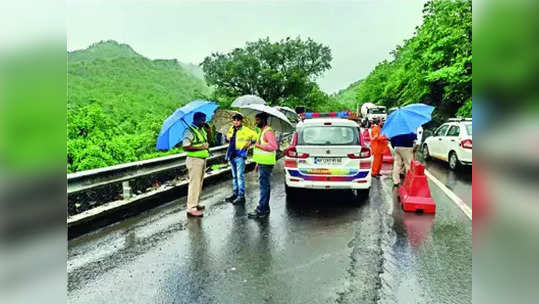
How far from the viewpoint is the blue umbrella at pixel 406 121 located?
9.20 metres

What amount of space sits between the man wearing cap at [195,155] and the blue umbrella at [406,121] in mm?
4433

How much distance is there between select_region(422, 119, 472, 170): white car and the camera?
12289 millimetres

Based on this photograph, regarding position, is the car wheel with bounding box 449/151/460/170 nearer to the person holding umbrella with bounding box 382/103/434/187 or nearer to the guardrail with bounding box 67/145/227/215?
the person holding umbrella with bounding box 382/103/434/187

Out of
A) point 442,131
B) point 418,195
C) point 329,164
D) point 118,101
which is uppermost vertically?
point 118,101

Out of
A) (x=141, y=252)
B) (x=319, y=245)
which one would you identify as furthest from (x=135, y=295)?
(x=319, y=245)

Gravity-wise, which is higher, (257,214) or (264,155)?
(264,155)

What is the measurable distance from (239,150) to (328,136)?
1.91 meters

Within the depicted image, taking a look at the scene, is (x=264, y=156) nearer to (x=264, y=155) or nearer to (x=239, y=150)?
(x=264, y=155)

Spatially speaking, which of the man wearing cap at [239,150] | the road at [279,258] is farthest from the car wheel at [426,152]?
the man wearing cap at [239,150]

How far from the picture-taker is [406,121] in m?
9.23

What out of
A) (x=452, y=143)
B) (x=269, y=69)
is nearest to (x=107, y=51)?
(x=269, y=69)

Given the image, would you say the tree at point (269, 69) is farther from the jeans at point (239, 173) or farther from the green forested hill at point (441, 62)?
the jeans at point (239, 173)
